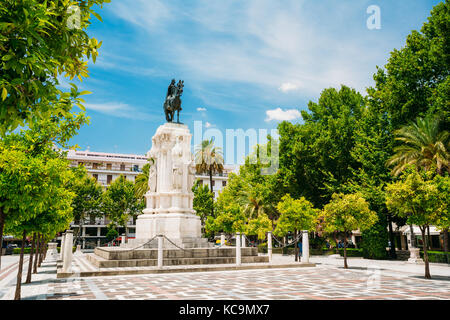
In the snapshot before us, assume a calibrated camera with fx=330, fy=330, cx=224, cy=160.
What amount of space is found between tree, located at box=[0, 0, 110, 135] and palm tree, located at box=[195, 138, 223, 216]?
3976cm

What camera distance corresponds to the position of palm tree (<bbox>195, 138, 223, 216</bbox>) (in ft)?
147

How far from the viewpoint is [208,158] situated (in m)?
44.9

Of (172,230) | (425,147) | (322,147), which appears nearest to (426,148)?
(425,147)

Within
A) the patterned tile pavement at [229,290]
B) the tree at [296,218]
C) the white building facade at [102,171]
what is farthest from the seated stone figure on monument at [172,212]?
the white building facade at [102,171]

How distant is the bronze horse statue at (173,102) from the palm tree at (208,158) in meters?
22.6

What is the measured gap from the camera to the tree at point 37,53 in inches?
131

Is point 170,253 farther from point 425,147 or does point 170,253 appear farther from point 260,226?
point 425,147

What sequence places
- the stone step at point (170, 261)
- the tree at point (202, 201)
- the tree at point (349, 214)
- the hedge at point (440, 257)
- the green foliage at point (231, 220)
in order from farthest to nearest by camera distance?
the tree at point (202, 201) → the green foliage at point (231, 220) → the hedge at point (440, 257) → the tree at point (349, 214) → the stone step at point (170, 261)

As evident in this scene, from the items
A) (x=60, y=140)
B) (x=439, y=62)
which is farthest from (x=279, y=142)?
(x=60, y=140)

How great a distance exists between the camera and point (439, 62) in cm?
2359

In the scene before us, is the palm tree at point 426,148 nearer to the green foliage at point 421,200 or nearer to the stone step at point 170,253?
the green foliage at point 421,200

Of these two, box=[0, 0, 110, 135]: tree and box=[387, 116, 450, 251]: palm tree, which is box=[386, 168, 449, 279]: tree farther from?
box=[0, 0, 110, 135]: tree
